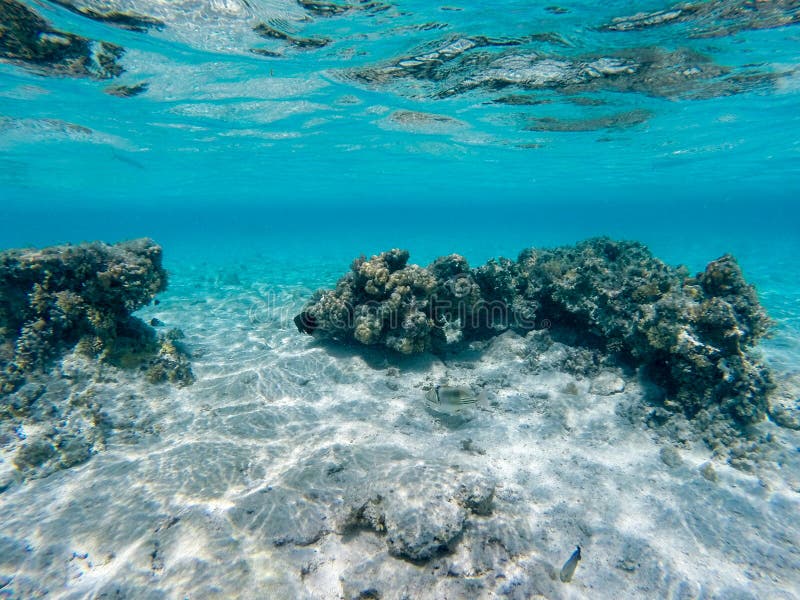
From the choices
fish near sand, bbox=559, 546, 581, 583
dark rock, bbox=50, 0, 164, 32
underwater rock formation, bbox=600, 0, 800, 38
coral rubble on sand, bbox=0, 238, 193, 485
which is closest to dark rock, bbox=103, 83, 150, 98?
dark rock, bbox=50, 0, 164, 32

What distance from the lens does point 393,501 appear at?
436 centimetres

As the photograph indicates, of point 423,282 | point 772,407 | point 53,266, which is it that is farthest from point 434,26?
point 772,407

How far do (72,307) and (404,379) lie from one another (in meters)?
6.96

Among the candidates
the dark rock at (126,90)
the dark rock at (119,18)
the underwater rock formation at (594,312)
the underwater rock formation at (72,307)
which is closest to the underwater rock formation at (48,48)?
the dark rock at (126,90)

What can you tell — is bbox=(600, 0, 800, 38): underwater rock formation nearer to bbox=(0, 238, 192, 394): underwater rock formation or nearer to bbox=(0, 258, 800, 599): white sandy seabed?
bbox=(0, 258, 800, 599): white sandy seabed

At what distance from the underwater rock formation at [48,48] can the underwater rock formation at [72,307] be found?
9.54 meters

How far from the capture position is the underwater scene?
429cm

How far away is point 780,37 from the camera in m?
12.2

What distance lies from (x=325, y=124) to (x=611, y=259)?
18714 mm

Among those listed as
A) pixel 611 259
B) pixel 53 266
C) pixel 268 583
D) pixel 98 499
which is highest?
pixel 611 259

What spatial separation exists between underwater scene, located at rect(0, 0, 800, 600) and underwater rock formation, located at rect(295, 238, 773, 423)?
0.06 m

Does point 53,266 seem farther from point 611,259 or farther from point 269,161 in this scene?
point 269,161

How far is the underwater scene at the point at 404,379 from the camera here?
14.1 ft

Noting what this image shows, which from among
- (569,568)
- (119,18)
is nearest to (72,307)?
(569,568)
